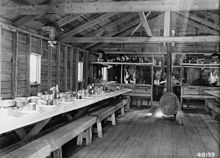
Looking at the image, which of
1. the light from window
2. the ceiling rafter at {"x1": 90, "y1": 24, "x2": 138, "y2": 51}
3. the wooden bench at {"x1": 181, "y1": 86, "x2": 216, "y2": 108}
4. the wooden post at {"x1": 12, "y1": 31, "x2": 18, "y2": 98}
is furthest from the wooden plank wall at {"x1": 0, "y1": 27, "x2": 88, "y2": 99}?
the wooden bench at {"x1": 181, "y1": 86, "x2": 216, "y2": 108}

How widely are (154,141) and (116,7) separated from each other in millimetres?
3179

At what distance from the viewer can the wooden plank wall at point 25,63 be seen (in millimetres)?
6207

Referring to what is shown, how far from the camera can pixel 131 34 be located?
1358cm

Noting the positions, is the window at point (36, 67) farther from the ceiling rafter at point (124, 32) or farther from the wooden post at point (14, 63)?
the ceiling rafter at point (124, 32)

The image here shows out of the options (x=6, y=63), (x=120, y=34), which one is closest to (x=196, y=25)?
(x=120, y=34)

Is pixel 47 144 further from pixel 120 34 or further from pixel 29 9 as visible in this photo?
pixel 120 34

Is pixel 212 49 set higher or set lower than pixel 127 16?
lower

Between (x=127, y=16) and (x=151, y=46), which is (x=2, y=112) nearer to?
(x=127, y=16)

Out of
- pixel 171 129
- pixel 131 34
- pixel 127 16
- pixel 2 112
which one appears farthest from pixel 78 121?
pixel 131 34

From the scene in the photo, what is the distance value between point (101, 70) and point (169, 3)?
374 inches

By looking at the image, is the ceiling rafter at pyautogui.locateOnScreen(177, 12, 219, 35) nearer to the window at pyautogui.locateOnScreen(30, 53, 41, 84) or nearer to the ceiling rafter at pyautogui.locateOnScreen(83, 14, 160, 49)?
the ceiling rafter at pyautogui.locateOnScreen(83, 14, 160, 49)

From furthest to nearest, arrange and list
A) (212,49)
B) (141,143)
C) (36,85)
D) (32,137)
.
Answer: (212,49)
(36,85)
(141,143)
(32,137)

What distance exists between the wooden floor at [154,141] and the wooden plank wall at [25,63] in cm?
264

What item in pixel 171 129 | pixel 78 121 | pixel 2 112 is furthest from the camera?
pixel 171 129
